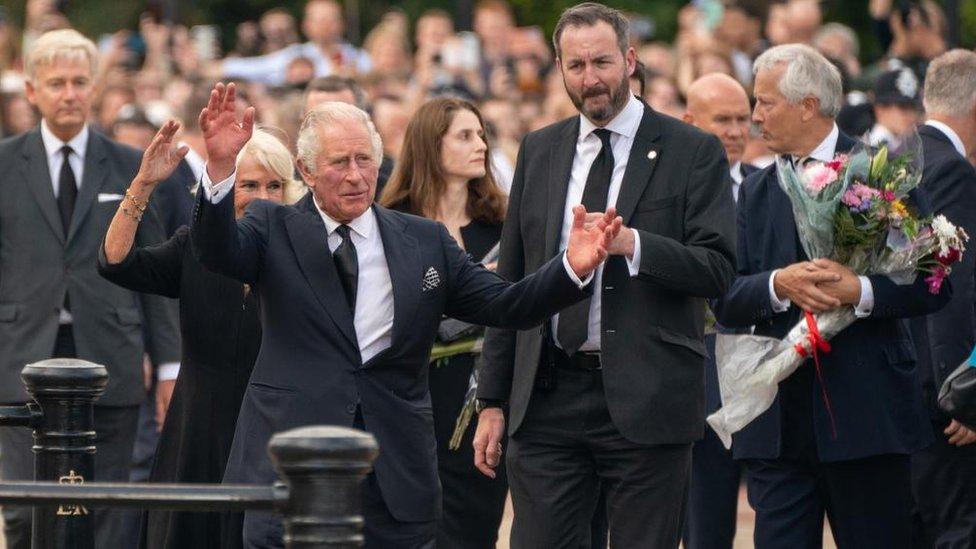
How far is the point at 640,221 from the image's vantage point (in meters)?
7.04

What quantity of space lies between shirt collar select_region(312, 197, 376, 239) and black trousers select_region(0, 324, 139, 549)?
2.80 meters

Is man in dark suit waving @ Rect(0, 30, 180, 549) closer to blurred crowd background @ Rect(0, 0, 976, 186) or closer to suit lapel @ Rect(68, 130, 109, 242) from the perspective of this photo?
suit lapel @ Rect(68, 130, 109, 242)

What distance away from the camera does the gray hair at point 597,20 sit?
7.16 meters

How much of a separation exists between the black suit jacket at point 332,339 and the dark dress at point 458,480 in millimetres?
1940

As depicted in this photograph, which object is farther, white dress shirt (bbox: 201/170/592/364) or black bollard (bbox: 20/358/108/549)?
black bollard (bbox: 20/358/108/549)

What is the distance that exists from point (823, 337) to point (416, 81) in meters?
11.1

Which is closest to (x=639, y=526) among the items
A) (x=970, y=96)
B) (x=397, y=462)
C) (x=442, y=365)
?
(x=397, y=462)

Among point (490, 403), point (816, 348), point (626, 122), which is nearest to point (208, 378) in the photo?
point (490, 403)

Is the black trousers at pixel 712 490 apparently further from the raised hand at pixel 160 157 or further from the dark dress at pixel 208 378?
the raised hand at pixel 160 157

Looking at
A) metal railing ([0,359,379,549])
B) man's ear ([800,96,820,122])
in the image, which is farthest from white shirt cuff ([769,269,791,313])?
metal railing ([0,359,379,549])

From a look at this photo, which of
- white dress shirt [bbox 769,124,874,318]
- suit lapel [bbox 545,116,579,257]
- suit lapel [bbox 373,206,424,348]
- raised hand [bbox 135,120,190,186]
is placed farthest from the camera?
white dress shirt [bbox 769,124,874,318]

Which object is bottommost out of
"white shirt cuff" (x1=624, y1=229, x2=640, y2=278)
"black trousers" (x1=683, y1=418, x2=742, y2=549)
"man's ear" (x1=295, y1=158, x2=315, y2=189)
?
"black trousers" (x1=683, y1=418, x2=742, y2=549)

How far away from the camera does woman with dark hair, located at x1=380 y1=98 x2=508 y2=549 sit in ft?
28.1

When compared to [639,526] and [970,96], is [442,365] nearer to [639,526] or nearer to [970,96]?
[639,526]
